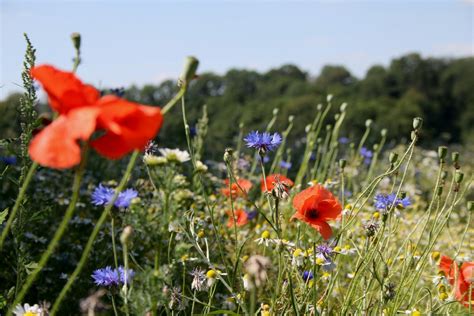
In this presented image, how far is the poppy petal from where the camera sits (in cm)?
98

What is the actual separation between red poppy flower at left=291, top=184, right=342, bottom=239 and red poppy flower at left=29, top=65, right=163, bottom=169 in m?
0.86

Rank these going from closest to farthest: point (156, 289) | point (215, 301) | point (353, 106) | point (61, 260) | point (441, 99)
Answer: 1. point (156, 289)
2. point (215, 301)
3. point (61, 260)
4. point (353, 106)
5. point (441, 99)

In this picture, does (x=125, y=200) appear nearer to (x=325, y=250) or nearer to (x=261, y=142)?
(x=261, y=142)

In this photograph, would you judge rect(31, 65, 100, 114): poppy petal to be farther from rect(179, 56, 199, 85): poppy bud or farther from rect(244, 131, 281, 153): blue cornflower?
rect(244, 131, 281, 153): blue cornflower

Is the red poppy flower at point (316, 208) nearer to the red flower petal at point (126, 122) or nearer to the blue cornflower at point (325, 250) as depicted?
the blue cornflower at point (325, 250)

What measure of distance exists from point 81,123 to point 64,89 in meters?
0.10

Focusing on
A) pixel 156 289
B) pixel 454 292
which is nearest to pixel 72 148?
pixel 156 289

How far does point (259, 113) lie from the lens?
1057 inches

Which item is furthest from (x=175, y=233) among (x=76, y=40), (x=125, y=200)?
(x=76, y=40)

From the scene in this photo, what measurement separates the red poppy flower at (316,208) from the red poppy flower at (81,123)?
863 mm

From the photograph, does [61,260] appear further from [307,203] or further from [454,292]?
[454,292]

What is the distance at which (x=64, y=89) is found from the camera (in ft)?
3.23

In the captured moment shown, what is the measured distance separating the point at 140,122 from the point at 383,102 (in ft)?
90.7

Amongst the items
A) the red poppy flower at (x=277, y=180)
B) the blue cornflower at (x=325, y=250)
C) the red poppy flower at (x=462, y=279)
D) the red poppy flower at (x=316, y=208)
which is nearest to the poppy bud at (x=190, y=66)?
the red poppy flower at (x=277, y=180)
